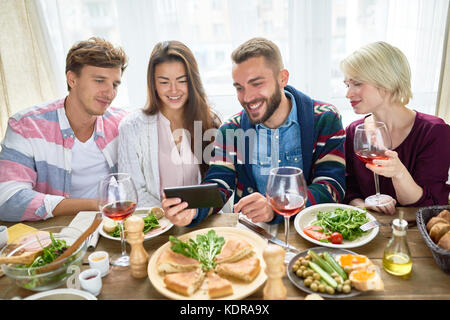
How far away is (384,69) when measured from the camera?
1.81 meters

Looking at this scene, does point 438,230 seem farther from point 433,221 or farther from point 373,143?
point 373,143

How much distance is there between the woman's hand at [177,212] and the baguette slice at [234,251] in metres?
0.21

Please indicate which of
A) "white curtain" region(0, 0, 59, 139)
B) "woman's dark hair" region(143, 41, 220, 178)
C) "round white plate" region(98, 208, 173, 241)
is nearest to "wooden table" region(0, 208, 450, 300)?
"round white plate" region(98, 208, 173, 241)

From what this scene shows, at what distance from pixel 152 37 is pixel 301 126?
1.75 metres

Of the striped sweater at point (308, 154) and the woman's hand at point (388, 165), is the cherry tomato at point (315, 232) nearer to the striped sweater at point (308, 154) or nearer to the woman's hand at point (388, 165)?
the striped sweater at point (308, 154)

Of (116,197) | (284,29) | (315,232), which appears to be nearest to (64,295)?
(116,197)

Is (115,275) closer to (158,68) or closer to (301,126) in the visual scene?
(301,126)

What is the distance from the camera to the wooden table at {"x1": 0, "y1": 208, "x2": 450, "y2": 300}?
3.12 feet

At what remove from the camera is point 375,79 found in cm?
182

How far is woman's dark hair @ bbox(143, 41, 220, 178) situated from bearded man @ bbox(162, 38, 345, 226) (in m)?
0.34

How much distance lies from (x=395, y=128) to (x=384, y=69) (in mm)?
315

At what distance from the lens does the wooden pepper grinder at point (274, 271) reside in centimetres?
87

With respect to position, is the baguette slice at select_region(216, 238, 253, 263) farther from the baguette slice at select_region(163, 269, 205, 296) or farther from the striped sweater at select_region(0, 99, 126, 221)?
the striped sweater at select_region(0, 99, 126, 221)
